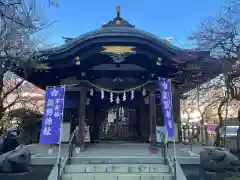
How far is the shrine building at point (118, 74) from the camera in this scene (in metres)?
9.42

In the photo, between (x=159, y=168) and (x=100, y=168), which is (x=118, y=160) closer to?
(x=100, y=168)

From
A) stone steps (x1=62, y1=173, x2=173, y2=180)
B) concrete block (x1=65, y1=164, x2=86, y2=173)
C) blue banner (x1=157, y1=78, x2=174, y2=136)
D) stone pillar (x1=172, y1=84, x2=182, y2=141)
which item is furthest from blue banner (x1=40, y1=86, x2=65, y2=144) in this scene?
stone pillar (x1=172, y1=84, x2=182, y2=141)

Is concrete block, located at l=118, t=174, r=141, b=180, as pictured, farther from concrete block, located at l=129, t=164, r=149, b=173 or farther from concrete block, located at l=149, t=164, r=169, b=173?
concrete block, located at l=149, t=164, r=169, b=173

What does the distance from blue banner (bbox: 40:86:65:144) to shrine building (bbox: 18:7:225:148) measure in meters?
2.00

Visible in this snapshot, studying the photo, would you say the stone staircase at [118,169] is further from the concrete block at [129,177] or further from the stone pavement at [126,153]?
the stone pavement at [126,153]

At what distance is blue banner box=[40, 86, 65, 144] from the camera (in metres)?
7.83

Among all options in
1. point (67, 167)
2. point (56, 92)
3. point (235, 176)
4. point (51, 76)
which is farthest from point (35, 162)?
point (235, 176)

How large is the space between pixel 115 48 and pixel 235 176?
5.99 m

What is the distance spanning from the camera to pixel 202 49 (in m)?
9.72

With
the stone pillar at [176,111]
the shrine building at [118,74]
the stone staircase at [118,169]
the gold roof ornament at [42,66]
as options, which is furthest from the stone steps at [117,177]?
the stone pillar at [176,111]

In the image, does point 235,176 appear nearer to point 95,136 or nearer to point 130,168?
point 130,168

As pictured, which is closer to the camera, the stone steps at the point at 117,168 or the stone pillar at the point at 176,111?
the stone steps at the point at 117,168

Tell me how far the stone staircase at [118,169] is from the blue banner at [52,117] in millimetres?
1082

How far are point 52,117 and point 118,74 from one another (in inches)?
173
